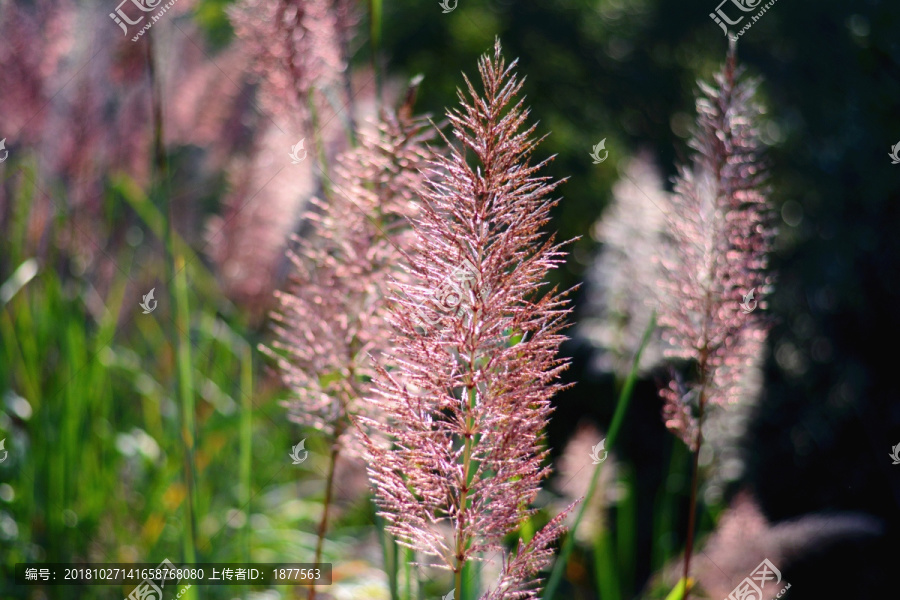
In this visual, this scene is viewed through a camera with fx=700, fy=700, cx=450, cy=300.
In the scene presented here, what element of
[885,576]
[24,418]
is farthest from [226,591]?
[885,576]

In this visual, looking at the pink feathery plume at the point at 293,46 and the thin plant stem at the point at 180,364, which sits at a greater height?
the pink feathery plume at the point at 293,46

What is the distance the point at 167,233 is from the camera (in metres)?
1.29

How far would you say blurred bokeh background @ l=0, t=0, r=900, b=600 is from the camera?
2201 millimetres

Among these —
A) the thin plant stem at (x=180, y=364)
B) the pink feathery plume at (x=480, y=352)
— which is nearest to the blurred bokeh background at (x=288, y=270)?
the thin plant stem at (x=180, y=364)

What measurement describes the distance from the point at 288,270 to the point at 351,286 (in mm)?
1760

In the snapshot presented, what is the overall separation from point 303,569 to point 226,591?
0.27 m

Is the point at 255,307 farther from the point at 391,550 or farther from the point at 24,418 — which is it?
the point at 391,550

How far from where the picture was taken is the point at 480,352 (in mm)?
891

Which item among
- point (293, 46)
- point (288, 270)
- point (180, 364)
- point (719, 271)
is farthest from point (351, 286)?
point (288, 270)

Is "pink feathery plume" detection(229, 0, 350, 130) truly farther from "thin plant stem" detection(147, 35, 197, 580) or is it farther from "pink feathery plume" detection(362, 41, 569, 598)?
"pink feathery plume" detection(362, 41, 569, 598)

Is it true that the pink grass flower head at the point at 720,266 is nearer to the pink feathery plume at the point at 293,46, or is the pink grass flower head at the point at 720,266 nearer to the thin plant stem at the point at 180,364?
the pink feathery plume at the point at 293,46

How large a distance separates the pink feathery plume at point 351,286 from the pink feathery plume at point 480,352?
0.94 ft

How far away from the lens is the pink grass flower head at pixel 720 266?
1.17 meters

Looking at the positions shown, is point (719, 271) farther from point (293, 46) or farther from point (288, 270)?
point (288, 270)
